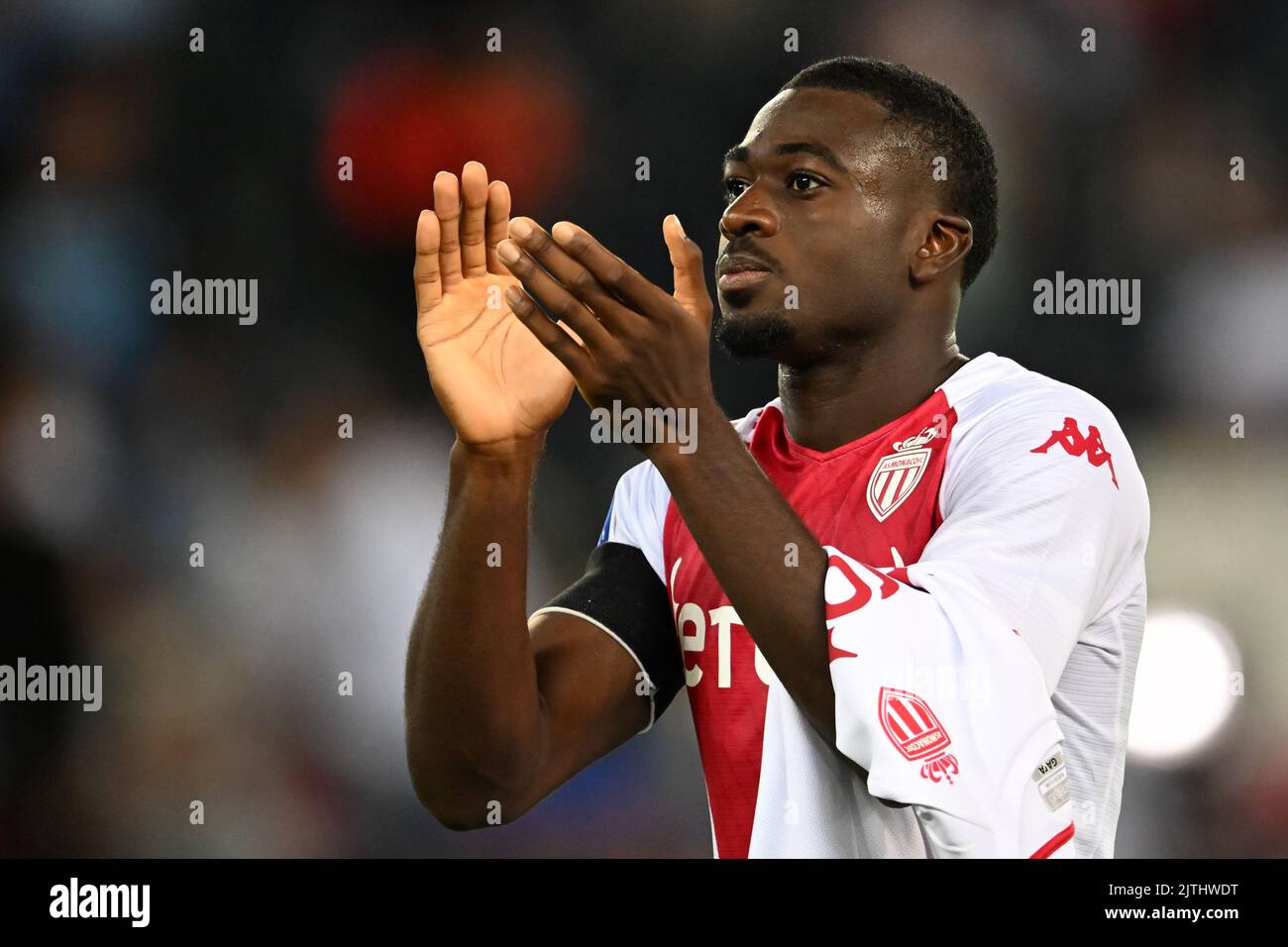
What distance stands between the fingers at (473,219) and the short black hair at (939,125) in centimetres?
77

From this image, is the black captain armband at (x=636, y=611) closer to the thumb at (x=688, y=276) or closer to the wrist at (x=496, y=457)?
the wrist at (x=496, y=457)

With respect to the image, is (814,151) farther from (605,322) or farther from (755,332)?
(605,322)

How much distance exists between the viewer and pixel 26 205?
5289 millimetres

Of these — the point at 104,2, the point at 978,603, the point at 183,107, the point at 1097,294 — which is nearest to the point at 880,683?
the point at 978,603

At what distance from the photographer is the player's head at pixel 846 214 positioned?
8.50 ft

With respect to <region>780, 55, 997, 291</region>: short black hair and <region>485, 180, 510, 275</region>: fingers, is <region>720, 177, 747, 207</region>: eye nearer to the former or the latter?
<region>780, 55, 997, 291</region>: short black hair

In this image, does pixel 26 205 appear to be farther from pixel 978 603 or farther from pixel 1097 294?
pixel 978 603

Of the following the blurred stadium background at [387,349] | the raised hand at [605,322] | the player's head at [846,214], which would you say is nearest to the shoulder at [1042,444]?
the player's head at [846,214]

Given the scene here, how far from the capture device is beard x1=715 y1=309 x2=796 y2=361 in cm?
258

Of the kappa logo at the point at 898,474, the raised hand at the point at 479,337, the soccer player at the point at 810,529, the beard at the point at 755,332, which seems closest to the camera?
the soccer player at the point at 810,529

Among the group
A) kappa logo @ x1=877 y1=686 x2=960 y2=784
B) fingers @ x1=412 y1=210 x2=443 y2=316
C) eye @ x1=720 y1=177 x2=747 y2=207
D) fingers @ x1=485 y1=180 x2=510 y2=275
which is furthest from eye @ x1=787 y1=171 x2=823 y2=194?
kappa logo @ x1=877 y1=686 x2=960 y2=784

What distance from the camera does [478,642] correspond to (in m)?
2.37

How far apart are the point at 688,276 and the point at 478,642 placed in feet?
2.24

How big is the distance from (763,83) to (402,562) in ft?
6.91
